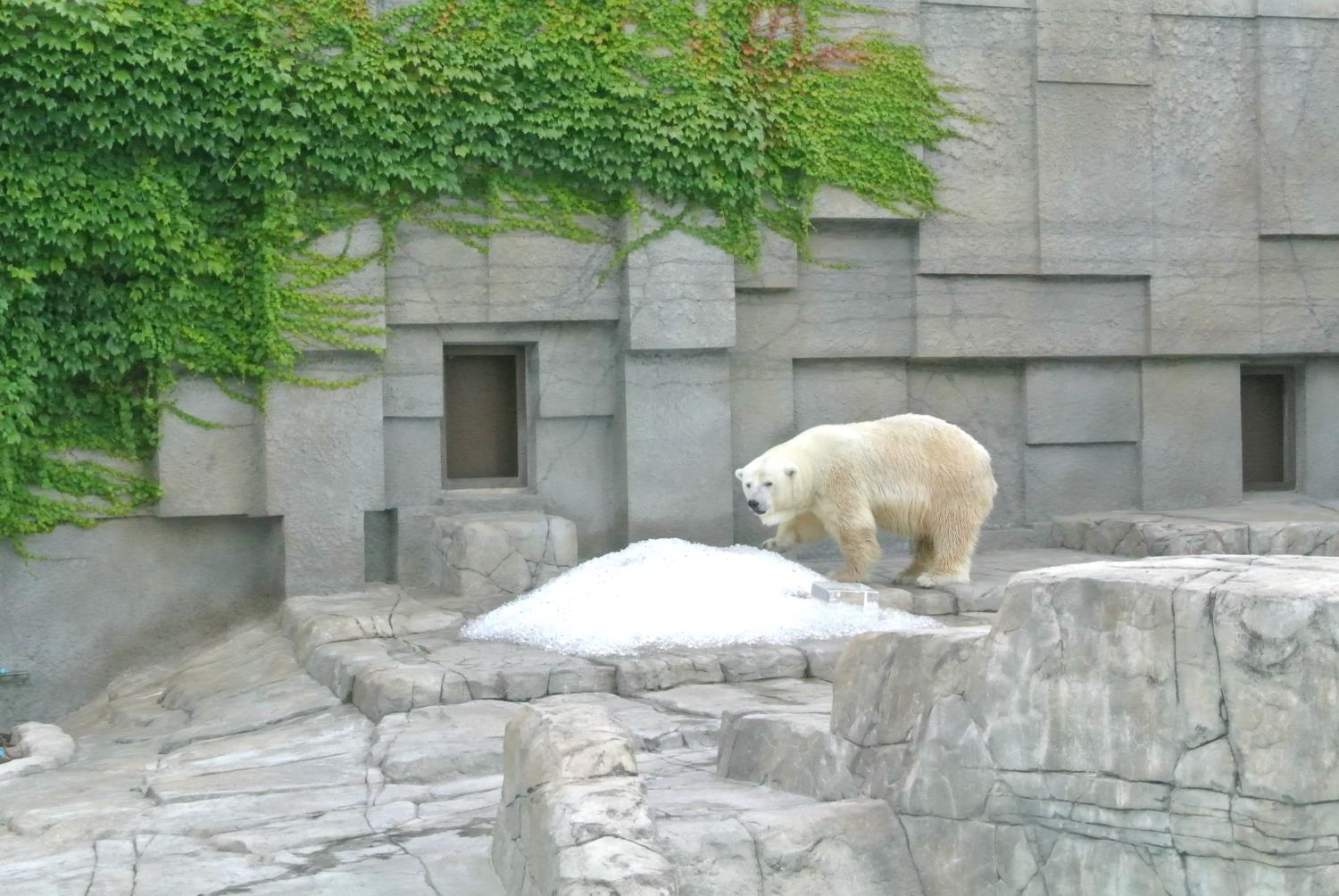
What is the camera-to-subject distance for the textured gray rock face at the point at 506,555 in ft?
26.3

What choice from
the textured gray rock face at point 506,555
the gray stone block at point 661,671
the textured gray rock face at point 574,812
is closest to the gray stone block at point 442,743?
the gray stone block at point 661,671

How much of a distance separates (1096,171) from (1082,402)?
158 centimetres

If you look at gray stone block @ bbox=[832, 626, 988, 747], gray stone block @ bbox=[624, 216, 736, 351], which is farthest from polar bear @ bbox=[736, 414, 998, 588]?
gray stone block @ bbox=[832, 626, 988, 747]

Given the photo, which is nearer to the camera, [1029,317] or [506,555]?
[506,555]

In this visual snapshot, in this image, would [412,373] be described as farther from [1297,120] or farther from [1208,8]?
[1297,120]

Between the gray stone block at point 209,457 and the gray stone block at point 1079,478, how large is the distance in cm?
517

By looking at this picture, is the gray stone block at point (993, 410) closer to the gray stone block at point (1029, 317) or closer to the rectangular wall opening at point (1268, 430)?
the gray stone block at point (1029, 317)

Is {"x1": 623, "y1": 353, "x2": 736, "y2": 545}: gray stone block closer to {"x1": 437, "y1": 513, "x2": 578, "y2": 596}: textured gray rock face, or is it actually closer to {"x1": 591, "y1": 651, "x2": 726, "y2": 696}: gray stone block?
{"x1": 437, "y1": 513, "x2": 578, "y2": 596}: textured gray rock face

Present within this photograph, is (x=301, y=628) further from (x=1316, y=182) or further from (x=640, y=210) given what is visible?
(x=1316, y=182)

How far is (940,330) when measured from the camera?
384 inches

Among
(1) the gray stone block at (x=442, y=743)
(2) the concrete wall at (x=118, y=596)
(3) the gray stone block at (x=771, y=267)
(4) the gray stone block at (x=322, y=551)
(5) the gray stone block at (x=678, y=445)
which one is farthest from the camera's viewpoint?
(3) the gray stone block at (x=771, y=267)

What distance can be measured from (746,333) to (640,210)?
112 cm

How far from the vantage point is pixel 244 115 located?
8.27 meters

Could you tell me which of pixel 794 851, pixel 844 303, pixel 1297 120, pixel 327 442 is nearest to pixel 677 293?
pixel 844 303
